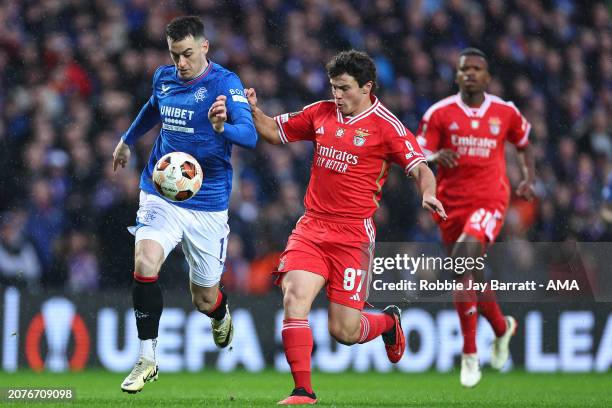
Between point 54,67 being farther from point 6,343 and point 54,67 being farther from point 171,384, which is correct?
point 171,384

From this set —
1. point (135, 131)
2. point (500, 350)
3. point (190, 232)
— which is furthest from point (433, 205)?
point (500, 350)

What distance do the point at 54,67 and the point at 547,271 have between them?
622cm

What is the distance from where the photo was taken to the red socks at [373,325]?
343 inches

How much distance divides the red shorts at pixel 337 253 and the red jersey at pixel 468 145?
6.82 feet

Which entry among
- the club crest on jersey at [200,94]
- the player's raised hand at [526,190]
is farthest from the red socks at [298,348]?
the player's raised hand at [526,190]

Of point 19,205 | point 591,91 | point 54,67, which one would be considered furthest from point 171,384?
point 591,91

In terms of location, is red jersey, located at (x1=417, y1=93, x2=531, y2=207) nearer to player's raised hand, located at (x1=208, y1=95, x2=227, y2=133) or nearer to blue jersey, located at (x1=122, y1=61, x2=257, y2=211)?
blue jersey, located at (x1=122, y1=61, x2=257, y2=211)

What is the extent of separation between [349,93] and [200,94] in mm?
1012

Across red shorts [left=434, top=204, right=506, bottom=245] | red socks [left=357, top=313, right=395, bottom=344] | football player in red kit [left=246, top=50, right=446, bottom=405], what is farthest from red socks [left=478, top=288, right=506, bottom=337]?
football player in red kit [left=246, top=50, right=446, bottom=405]

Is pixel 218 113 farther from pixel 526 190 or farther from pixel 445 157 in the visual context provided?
pixel 526 190

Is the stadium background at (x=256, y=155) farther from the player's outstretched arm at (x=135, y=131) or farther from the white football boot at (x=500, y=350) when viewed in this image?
the player's outstretched arm at (x=135, y=131)

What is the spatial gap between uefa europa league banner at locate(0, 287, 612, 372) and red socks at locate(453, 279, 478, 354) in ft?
7.30

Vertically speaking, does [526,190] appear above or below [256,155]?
below

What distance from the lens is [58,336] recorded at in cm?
1224
